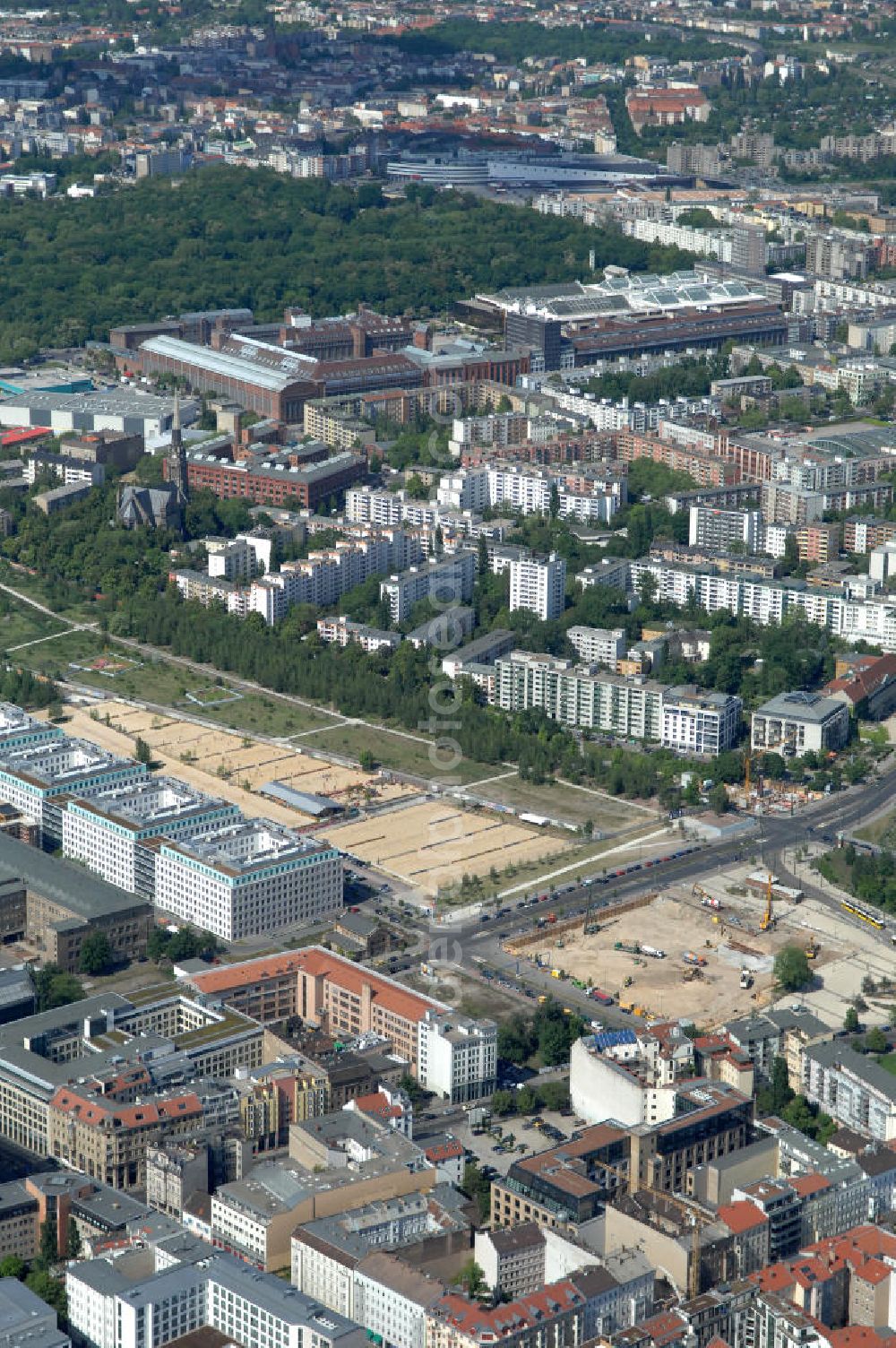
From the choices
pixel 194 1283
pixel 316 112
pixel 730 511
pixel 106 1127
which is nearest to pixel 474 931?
pixel 106 1127

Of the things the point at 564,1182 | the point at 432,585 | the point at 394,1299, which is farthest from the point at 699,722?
the point at 394,1299

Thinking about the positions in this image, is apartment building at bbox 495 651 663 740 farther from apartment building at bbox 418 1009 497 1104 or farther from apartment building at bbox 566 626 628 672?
apartment building at bbox 418 1009 497 1104

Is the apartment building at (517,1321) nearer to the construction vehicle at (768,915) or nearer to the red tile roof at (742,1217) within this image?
the red tile roof at (742,1217)

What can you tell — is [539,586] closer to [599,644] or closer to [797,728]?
[599,644]

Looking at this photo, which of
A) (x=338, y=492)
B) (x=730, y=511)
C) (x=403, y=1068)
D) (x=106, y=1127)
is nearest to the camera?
(x=106, y=1127)

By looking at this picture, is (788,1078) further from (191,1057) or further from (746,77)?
(746,77)

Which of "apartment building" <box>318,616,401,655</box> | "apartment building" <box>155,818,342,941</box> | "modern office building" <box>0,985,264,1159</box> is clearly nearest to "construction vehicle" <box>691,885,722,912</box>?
"apartment building" <box>155,818,342,941</box>

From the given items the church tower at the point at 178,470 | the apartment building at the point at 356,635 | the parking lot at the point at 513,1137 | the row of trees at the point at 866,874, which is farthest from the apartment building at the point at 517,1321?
the church tower at the point at 178,470
